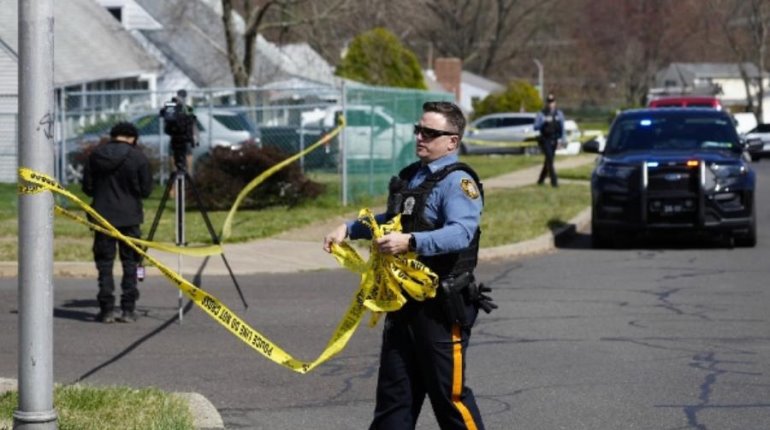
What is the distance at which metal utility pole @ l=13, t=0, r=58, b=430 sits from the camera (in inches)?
257

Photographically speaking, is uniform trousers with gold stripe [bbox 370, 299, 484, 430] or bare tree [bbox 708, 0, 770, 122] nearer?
uniform trousers with gold stripe [bbox 370, 299, 484, 430]

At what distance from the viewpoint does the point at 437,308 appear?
6.21 metres

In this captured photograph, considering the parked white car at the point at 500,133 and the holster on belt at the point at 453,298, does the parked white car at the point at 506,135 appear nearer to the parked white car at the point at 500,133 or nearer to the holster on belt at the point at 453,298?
the parked white car at the point at 500,133

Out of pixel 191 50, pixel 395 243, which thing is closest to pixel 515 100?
pixel 191 50

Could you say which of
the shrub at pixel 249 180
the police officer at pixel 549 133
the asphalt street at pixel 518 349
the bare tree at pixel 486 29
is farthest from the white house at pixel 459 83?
the asphalt street at pixel 518 349

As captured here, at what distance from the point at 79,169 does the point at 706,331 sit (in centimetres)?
1737

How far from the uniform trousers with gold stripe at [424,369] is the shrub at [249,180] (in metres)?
16.6

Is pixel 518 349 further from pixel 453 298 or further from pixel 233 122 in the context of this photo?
pixel 233 122

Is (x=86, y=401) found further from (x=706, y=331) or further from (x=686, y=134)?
(x=686, y=134)

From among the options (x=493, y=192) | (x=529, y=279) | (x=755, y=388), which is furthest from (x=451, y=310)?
(x=493, y=192)

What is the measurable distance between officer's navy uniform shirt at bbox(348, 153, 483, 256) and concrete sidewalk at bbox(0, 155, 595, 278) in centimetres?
789

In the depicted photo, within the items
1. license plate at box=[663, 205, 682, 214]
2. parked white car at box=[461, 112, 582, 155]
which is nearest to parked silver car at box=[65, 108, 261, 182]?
license plate at box=[663, 205, 682, 214]

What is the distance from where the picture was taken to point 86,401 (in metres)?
8.11

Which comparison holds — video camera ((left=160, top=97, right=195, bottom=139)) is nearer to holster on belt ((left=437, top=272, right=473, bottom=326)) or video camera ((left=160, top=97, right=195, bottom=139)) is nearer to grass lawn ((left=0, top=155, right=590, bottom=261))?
grass lawn ((left=0, top=155, right=590, bottom=261))
